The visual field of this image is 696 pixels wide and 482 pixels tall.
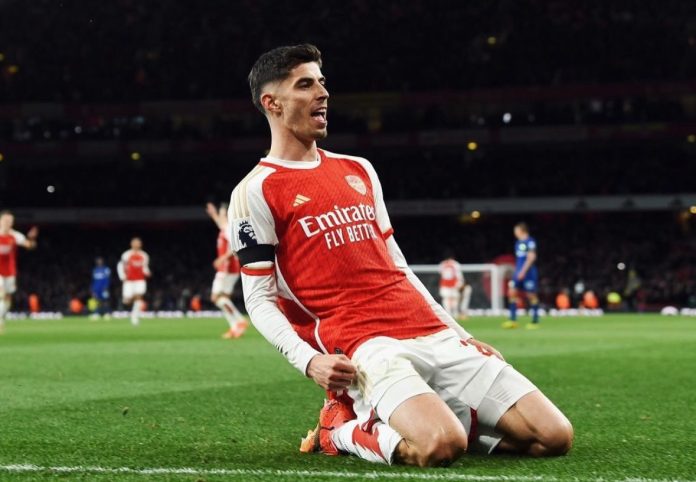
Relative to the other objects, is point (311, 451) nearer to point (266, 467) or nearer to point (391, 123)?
point (266, 467)

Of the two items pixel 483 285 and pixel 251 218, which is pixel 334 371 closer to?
pixel 251 218

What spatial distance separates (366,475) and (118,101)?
150 ft

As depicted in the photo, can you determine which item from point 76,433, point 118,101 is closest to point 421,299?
point 76,433

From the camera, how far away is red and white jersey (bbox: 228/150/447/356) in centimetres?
542

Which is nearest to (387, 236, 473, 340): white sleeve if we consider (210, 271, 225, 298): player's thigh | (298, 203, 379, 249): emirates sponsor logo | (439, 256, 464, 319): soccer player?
(298, 203, 379, 249): emirates sponsor logo

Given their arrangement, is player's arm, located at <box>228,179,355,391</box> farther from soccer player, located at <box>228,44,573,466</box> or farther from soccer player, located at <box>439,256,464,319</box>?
soccer player, located at <box>439,256,464,319</box>

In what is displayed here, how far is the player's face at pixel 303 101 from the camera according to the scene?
5.44 metres

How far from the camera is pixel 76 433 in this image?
258 inches

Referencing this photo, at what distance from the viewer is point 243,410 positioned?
7969 mm

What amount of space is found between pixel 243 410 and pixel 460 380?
2938mm

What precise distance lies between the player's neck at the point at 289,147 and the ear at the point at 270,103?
121 mm

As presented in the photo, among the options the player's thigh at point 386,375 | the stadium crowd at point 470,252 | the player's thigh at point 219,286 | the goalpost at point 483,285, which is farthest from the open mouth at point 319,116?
the stadium crowd at point 470,252

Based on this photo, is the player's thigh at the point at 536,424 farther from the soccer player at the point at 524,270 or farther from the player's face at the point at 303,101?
the soccer player at the point at 524,270

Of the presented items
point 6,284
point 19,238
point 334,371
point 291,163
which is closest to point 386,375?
point 334,371
